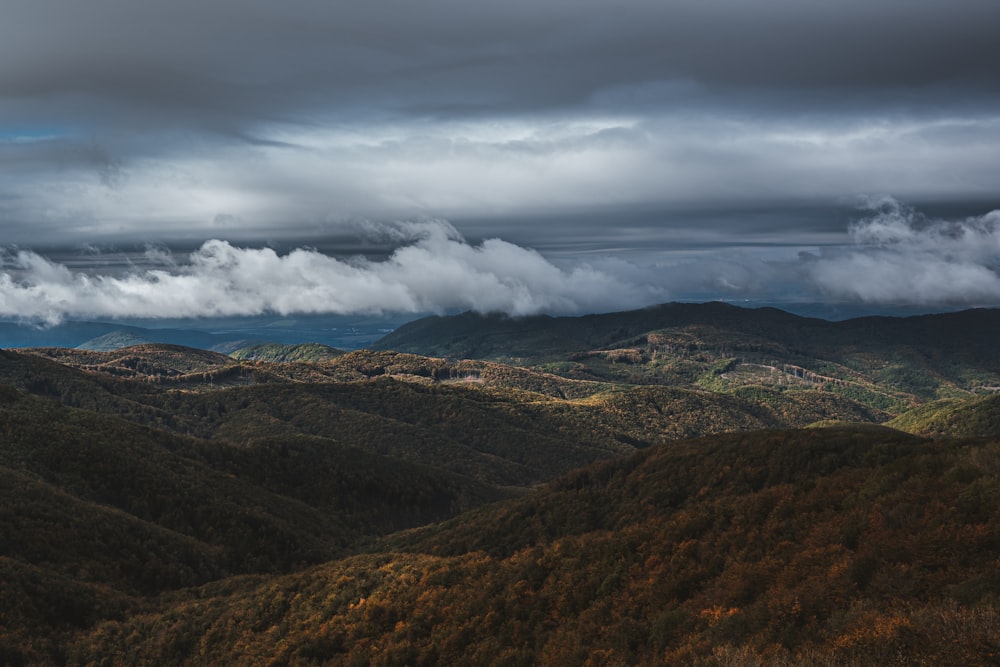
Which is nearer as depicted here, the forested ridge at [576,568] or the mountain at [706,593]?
the mountain at [706,593]

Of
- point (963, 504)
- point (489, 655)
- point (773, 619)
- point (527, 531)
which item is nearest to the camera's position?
point (773, 619)

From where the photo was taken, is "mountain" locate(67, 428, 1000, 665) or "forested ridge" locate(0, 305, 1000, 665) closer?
"mountain" locate(67, 428, 1000, 665)

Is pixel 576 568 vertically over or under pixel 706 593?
under

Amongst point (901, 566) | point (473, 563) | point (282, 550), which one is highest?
point (901, 566)

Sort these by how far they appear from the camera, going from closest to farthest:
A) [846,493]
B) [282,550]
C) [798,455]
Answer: [846,493] < [798,455] < [282,550]

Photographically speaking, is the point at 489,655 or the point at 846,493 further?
the point at 846,493

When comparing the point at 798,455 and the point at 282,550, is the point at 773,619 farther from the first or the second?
the point at 282,550

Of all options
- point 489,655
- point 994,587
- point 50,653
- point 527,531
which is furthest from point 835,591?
point 50,653

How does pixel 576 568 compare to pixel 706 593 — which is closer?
pixel 706 593

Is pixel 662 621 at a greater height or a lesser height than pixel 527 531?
greater

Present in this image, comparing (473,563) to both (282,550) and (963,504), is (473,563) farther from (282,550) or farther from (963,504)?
(282,550)
